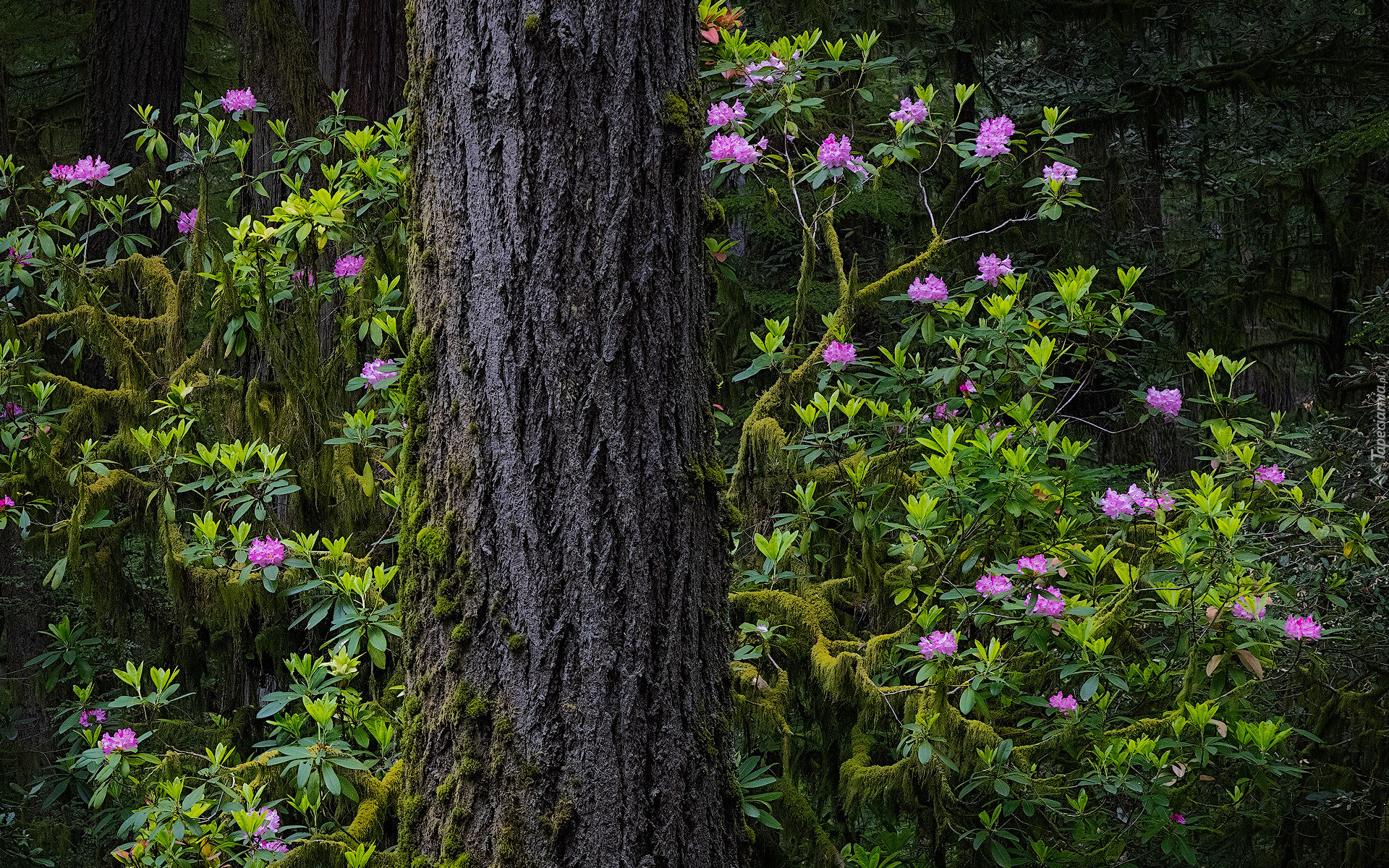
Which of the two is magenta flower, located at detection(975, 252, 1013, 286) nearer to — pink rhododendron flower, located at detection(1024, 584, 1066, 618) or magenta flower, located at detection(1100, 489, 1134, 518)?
magenta flower, located at detection(1100, 489, 1134, 518)

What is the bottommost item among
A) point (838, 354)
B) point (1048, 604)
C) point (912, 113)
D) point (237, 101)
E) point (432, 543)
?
point (1048, 604)

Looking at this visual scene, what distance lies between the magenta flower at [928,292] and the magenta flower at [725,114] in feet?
2.22

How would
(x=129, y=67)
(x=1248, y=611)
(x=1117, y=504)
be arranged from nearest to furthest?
(x=1248, y=611)
(x=1117, y=504)
(x=129, y=67)

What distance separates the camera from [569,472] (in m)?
1.62

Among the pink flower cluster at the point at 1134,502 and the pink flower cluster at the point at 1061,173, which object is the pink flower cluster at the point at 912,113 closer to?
the pink flower cluster at the point at 1061,173

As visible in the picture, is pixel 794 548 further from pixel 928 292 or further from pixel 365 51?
pixel 365 51

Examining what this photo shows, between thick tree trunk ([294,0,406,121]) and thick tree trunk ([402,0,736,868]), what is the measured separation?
2098mm

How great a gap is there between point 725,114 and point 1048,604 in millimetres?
1548

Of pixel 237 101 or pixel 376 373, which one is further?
pixel 237 101

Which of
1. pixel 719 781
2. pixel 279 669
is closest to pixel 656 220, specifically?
pixel 719 781

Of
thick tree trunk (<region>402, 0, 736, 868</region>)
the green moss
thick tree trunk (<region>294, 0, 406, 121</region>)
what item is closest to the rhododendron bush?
the green moss

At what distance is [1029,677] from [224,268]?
2380mm

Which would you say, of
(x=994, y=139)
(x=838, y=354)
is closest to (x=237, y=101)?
(x=838, y=354)

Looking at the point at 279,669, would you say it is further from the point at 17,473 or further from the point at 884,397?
the point at 884,397
